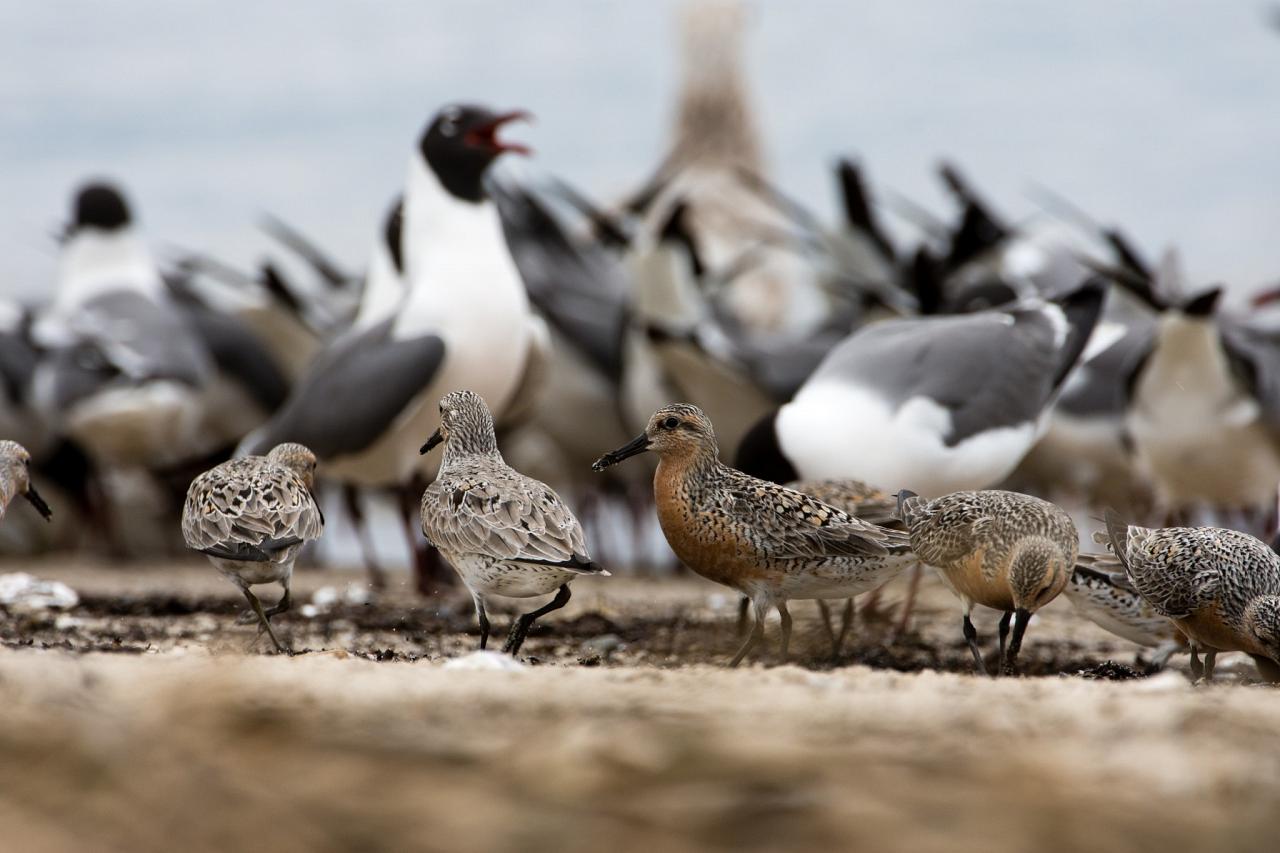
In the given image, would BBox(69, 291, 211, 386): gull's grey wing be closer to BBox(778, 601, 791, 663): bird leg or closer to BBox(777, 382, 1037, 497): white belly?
BBox(777, 382, 1037, 497): white belly

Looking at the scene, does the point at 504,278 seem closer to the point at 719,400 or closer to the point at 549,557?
the point at 719,400

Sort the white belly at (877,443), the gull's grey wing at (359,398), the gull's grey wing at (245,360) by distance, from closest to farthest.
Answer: the white belly at (877,443)
the gull's grey wing at (359,398)
the gull's grey wing at (245,360)

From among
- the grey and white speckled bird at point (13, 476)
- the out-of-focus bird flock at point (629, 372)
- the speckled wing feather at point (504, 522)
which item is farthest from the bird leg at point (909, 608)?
the grey and white speckled bird at point (13, 476)

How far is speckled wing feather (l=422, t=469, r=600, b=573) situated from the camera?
4113mm

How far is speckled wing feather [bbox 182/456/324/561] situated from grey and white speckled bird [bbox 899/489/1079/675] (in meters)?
1.61

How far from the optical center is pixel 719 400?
955 centimetres

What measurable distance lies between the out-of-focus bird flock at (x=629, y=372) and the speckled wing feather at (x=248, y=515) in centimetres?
3

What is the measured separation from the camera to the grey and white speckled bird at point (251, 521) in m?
4.32

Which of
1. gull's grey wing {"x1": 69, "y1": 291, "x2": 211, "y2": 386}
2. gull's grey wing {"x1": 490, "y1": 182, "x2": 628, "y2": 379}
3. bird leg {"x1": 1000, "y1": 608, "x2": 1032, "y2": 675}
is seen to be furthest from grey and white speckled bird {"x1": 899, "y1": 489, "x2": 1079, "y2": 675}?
gull's grey wing {"x1": 69, "y1": 291, "x2": 211, "y2": 386}

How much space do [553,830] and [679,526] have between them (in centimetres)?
215

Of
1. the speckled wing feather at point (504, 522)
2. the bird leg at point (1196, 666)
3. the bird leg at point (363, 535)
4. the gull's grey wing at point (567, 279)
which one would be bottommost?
the bird leg at point (363, 535)

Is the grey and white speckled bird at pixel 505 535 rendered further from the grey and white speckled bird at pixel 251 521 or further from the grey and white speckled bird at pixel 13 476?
the grey and white speckled bird at pixel 13 476

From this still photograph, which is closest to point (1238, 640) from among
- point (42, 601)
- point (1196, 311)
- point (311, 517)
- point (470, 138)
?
point (311, 517)

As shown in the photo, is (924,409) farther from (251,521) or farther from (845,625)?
(251,521)
